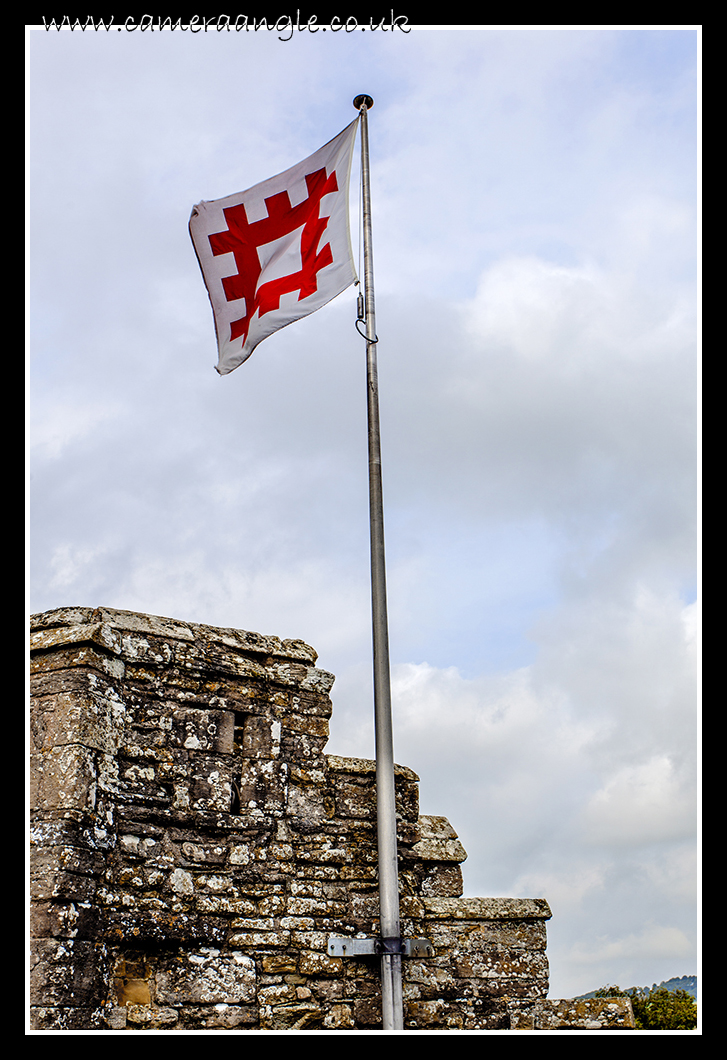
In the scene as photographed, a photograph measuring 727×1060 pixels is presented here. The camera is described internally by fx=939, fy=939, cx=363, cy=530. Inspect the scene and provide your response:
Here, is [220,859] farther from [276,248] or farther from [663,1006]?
[663,1006]

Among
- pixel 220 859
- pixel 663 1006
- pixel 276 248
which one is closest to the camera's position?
pixel 220 859

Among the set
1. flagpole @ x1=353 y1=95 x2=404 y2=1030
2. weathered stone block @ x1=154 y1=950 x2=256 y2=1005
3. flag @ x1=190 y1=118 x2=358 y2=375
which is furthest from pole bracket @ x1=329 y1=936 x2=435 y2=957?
flag @ x1=190 y1=118 x2=358 y2=375

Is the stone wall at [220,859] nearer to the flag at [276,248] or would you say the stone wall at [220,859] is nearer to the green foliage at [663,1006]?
the flag at [276,248]

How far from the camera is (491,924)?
579cm

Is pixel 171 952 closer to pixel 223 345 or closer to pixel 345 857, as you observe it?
→ pixel 345 857

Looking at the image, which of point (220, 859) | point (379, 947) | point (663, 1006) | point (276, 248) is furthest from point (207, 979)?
point (663, 1006)

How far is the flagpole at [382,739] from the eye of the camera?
16.4ft

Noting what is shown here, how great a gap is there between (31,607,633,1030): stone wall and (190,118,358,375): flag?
237 centimetres

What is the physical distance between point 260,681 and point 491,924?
2.08 metres

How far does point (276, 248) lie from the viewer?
22.3 ft

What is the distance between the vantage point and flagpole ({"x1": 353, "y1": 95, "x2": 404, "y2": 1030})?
498cm

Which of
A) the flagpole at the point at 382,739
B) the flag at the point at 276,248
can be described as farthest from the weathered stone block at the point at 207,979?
the flag at the point at 276,248

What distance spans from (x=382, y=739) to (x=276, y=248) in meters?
3.63

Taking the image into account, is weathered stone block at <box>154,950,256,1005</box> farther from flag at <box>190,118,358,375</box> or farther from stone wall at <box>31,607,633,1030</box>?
flag at <box>190,118,358,375</box>
